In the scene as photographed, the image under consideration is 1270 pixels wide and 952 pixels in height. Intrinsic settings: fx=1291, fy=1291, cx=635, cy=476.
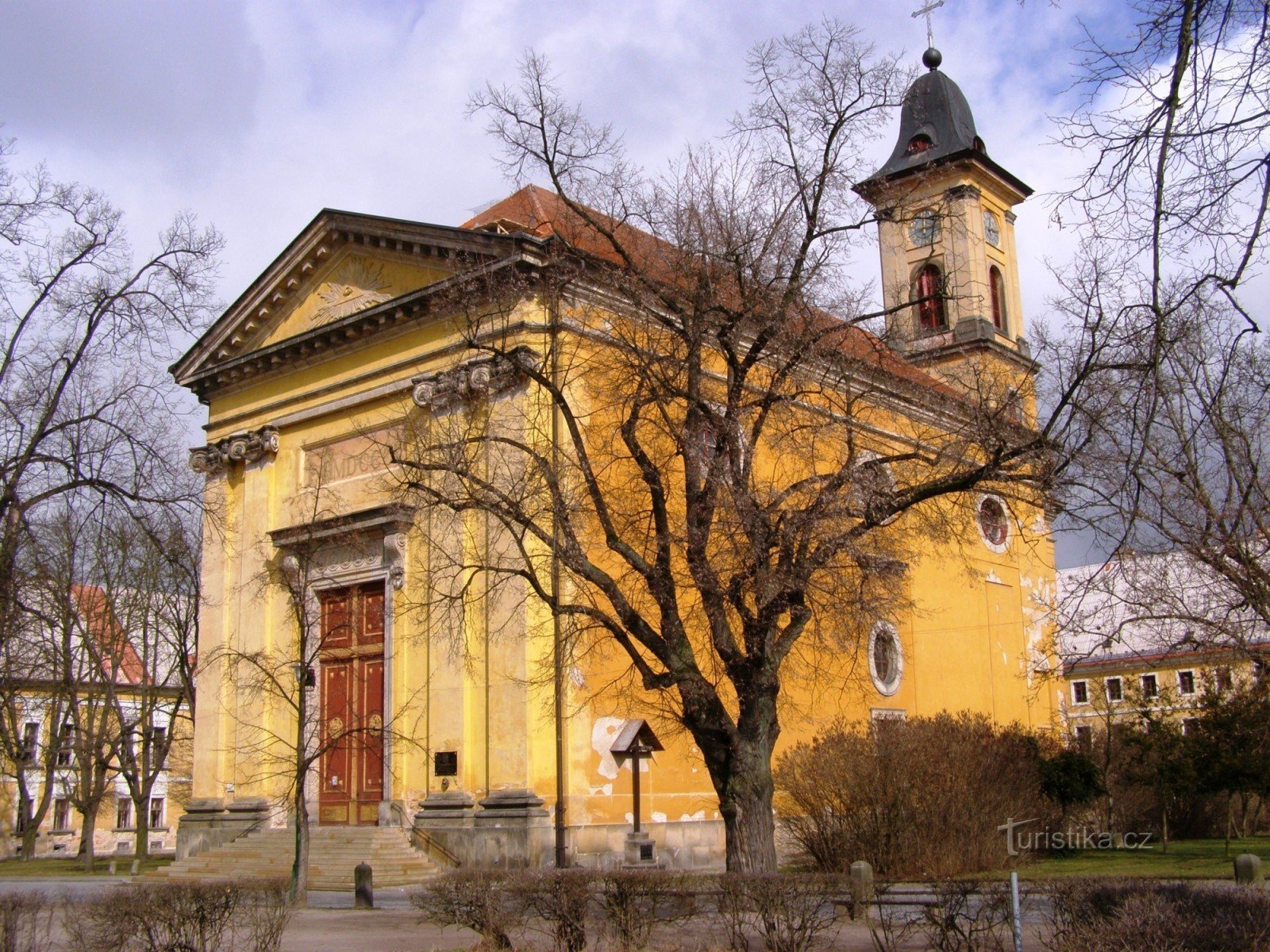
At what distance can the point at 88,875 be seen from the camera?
29.4 meters

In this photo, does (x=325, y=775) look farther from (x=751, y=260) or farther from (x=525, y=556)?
(x=751, y=260)

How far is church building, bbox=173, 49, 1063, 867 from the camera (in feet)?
71.3

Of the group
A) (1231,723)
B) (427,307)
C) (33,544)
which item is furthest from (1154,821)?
(33,544)

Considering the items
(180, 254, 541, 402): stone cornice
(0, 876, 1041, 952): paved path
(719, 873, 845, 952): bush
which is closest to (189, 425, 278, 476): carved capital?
(180, 254, 541, 402): stone cornice

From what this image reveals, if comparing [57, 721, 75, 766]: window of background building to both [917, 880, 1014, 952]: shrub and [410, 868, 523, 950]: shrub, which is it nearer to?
[410, 868, 523, 950]: shrub

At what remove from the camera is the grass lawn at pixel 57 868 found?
30.7 m

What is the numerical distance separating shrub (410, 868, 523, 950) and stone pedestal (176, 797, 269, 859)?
48.6 ft

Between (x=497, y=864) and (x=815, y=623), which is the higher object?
(x=815, y=623)

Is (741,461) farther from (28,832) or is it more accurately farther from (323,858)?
(28,832)

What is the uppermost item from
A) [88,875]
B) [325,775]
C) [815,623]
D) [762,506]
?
[762,506]

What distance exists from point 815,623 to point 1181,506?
7451 millimetres

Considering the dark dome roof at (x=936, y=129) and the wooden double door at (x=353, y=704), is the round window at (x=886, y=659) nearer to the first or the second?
the wooden double door at (x=353, y=704)

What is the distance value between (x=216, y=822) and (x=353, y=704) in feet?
14.0

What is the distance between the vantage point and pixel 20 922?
1090 centimetres
